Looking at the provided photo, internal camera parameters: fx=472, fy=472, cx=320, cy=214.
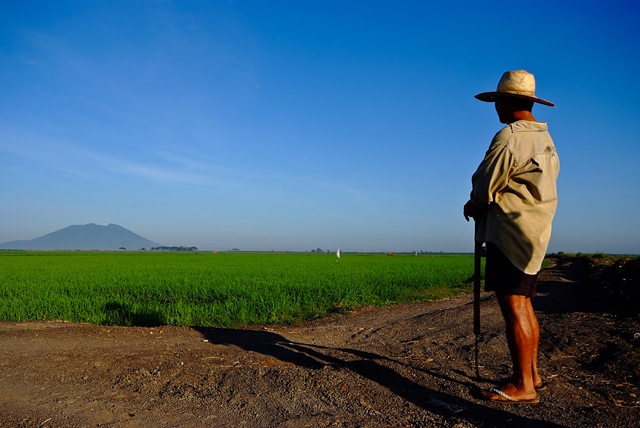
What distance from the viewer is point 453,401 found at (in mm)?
3156

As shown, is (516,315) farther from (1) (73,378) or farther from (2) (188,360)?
(1) (73,378)

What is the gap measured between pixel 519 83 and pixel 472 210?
0.93m

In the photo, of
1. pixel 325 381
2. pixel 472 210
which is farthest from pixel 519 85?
pixel 325 381

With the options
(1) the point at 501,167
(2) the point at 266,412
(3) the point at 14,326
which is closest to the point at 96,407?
(2) the point at 266,412

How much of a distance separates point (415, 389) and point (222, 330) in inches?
176

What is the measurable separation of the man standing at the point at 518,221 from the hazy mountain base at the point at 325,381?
0.31 m

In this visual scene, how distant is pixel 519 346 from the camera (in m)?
3.10

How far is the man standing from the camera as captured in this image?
3.08 metres

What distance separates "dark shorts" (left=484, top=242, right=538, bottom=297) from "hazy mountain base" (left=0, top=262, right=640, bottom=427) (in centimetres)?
75

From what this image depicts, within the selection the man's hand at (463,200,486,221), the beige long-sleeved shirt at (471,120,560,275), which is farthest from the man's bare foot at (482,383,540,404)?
the man's hand at (463,200,486,221)

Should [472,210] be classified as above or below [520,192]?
below

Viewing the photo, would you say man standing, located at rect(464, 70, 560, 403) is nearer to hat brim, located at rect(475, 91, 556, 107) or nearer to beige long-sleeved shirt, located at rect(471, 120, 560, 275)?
beige long-sleeved shirt, located at rect(471, 120, 560, 275)

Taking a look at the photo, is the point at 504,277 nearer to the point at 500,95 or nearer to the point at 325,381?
the point at 500,95

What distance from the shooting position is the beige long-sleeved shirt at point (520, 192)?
307 centimetres
